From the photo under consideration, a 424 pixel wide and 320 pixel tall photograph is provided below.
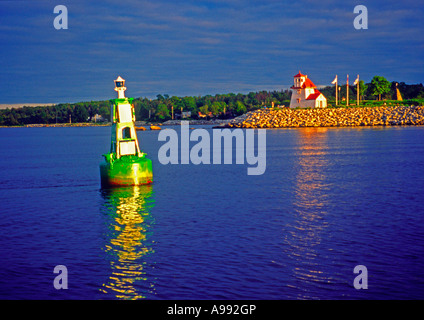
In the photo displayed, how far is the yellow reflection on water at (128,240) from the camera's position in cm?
1644

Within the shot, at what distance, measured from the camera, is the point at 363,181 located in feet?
134

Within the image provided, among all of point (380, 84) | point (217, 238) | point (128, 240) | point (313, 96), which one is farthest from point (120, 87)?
point (380, 84)

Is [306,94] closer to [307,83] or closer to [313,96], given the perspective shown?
[313,96]

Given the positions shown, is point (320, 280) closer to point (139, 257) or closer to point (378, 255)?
point (378, 255)

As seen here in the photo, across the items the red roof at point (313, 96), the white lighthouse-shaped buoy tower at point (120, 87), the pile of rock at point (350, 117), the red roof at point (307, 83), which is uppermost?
the red roof at point (307, 83)

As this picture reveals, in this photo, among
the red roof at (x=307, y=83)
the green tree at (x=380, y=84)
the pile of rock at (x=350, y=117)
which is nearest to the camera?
the pile of rock at (x=350, y=117)

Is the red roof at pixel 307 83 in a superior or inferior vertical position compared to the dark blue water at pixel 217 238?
superior

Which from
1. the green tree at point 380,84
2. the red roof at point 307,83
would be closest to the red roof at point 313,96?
the red roof at point 307,83

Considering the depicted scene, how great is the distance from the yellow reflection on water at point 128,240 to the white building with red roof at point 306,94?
13153cm

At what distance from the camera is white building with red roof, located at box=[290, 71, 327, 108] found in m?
162

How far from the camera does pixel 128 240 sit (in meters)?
22.7

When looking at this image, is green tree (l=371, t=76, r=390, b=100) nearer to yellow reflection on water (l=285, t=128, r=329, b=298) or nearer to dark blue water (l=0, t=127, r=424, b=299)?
yellow reflection on water (l=285, t=128, r=329, b=298)

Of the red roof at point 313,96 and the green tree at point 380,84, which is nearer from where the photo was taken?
the red roof at point 313,96

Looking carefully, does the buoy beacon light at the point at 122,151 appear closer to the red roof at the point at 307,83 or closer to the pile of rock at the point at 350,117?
the pile of rock at the point at 350,117
